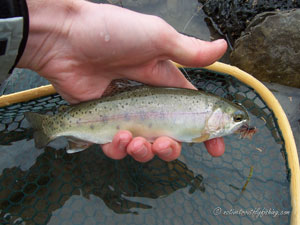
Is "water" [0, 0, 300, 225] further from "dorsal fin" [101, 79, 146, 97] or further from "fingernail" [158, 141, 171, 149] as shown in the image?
"dorsal fin" [101, 79, 146, 97]

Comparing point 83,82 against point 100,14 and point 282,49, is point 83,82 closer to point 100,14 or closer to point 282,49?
point 100,14

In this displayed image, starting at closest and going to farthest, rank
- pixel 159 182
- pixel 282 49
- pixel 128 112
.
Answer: pixel 128 112 < pixel 159 182 < pixel 282 49

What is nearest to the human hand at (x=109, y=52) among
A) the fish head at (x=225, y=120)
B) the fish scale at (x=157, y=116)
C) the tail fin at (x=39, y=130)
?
the fish scale at (x=157, y=116)

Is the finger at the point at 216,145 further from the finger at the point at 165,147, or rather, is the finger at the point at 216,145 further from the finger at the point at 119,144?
the finger at the point at 119,144

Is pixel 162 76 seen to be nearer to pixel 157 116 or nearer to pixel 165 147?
pixel 157 116

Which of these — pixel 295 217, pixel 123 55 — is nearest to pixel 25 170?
pixel 123 55
